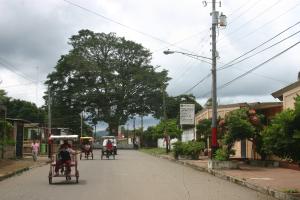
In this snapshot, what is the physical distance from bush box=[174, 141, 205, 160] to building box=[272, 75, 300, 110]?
12.1 meters

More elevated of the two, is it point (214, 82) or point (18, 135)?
point (214, 82)

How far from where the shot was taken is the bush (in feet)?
143

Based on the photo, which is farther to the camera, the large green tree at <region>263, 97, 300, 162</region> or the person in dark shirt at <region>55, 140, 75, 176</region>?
the person in dark shirt at <region>55, 140, 75, 176</region>

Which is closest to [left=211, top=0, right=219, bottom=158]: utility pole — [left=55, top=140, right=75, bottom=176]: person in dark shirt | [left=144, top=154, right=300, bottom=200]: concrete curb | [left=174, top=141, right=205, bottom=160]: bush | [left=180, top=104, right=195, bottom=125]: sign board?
[left=144, top=154, right=300, bottom=200]: concrete curb

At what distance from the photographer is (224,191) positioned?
748 inches

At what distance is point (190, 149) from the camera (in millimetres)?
43719

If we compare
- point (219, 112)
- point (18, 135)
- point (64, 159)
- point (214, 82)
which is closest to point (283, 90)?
point (214, 82)

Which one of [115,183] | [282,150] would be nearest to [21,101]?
[115,183]

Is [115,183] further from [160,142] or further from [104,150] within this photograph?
[160,142]

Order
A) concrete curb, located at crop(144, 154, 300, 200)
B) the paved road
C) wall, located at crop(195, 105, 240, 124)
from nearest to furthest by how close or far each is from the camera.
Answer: the paved road → concrete curb, located at crop(144, 154, 300, 200) → wall, located at crop(195, 105, 240, 124)

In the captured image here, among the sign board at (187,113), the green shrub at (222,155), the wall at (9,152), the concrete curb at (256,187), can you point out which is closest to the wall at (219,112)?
the sign board at (187,113)

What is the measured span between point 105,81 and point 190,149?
1873 inches

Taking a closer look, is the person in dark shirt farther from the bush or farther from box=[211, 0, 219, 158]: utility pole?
the bush

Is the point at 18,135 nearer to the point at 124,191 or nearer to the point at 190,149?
the point at 190,149
